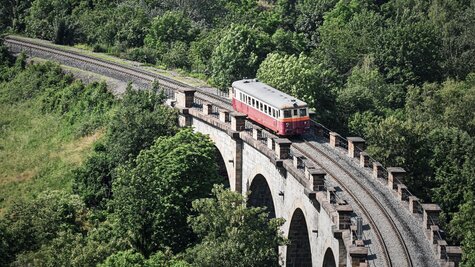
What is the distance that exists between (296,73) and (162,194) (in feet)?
83.4

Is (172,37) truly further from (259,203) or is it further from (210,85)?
(259,203)

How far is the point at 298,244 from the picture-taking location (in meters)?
60.0

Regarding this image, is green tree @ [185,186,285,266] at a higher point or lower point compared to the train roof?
lower

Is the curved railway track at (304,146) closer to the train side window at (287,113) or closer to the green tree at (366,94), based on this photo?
the train side window at (287,113)

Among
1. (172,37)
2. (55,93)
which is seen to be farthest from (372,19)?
(55,93)

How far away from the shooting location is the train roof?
67688mm

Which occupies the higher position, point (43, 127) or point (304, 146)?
point (43, 127)

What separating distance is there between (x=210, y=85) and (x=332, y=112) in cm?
1323

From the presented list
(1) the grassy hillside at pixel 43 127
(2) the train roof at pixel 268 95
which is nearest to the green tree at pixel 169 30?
(1) the grassy hillside at pixel 43 127

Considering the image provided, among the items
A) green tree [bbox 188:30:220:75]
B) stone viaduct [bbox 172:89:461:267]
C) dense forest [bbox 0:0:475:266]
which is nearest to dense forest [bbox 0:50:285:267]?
dense forest [bbox 0:0:475:266]

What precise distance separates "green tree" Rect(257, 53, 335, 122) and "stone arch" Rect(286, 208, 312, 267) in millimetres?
25633

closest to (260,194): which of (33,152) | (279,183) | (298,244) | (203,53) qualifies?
(279,183)

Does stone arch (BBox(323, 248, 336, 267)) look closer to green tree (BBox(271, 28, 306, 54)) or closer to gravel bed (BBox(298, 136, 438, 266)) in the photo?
gravel bed (BBox(298, 136, 438, 266))

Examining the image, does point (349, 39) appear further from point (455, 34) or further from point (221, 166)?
point (221, 166)
